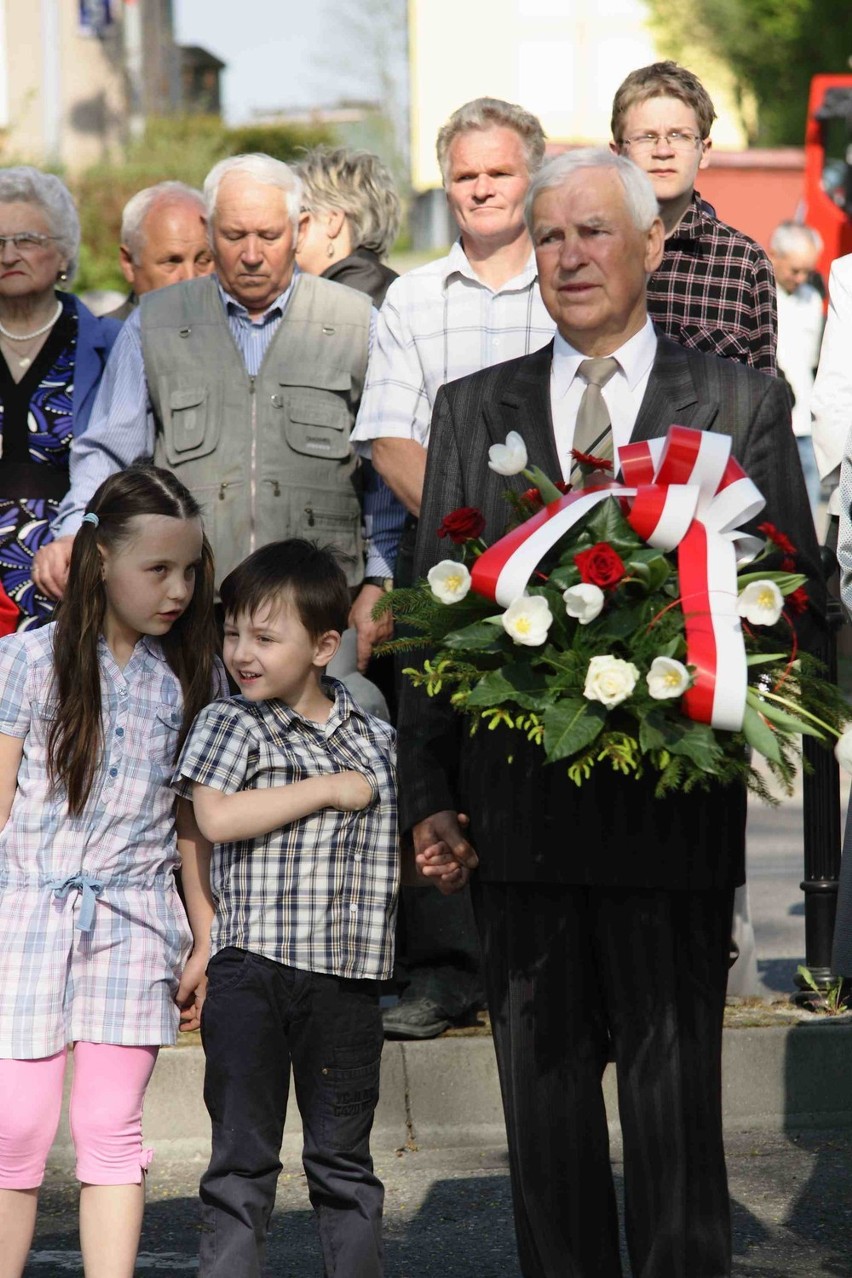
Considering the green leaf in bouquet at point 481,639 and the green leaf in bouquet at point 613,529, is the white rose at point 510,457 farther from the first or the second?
Result: the green leaf in bouquet at point 481,639

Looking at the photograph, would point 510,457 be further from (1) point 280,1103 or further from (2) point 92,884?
(1) point 280,1103

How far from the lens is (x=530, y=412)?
11.5 ft

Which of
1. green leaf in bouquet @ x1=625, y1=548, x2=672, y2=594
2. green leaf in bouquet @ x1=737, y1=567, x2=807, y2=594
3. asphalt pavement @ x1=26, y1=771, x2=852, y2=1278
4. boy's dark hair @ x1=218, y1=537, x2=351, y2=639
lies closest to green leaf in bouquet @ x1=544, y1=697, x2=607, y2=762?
green leaf in bouquet @ x1=625, y1=548, x2=672, y2=594

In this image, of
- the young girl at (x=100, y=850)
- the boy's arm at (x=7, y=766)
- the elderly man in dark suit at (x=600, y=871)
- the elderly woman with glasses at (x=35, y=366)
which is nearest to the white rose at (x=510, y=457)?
the elderly man in dark suit at (x=600, y=871)

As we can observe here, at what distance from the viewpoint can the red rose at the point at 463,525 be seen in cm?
324

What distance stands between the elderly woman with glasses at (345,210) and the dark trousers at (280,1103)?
3.38 meters

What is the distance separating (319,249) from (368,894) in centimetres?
337

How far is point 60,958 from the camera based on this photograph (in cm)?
367

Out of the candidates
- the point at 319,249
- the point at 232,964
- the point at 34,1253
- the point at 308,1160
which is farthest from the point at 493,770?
the point at 319,249

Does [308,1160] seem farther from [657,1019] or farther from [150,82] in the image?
[150,82]

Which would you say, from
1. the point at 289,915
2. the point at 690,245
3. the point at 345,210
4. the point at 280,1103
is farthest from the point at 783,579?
the point at 345,210

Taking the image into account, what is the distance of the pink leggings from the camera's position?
359 centimetres

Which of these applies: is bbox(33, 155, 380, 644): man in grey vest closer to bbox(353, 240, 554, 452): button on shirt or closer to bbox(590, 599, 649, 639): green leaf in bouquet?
bbox(353, 240, 554, 452): button on shirt

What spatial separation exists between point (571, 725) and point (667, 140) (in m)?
2.77
